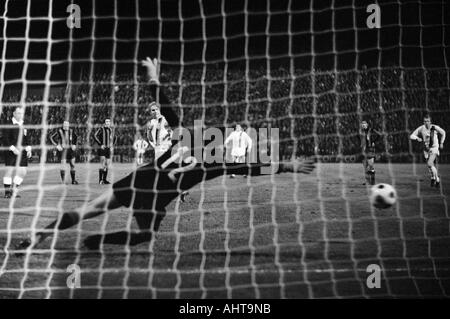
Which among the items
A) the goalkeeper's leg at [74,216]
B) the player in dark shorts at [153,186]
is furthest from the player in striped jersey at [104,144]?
the goalkeeper's leg at [74,216]

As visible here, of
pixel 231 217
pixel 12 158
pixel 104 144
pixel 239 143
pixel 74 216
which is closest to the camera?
pixel 74 216

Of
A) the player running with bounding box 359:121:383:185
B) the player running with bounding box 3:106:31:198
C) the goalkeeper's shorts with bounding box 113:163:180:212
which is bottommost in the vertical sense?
the goalkeeper's shorts with bounding box 113:163:180:212

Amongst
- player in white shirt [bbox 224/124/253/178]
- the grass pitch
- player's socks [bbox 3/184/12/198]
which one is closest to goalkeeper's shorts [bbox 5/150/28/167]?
player's socks [bbox 3/184/12/198]

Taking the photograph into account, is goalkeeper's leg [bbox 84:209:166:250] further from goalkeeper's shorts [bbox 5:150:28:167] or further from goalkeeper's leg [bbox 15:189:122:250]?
goalkeeper's shorts [bbox 5:150:28:167]

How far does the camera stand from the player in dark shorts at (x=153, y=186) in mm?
4582

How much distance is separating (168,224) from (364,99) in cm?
1421

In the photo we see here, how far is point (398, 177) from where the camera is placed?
1241 centimetres

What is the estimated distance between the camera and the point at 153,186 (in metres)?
5.20

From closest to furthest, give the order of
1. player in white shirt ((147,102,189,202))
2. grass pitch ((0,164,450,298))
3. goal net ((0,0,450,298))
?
1. grass pitch ((0,164,450,298))
2. goal net ((0,0,450,298))
3. player in white shirt ((147,102,189,202))

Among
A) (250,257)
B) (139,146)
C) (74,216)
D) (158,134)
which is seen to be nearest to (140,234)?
(74,216)

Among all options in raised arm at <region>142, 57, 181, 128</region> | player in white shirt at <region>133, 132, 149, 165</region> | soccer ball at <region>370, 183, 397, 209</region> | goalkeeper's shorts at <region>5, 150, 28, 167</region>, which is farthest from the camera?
player in white shirt at <region>133, 132, 149, 165</region>

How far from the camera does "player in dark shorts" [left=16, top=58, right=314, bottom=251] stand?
458 cm

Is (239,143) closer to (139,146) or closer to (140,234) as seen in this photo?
(139,146)

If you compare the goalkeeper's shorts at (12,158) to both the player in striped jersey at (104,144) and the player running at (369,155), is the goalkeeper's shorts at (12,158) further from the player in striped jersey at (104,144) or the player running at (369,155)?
the player running at (369,155)
